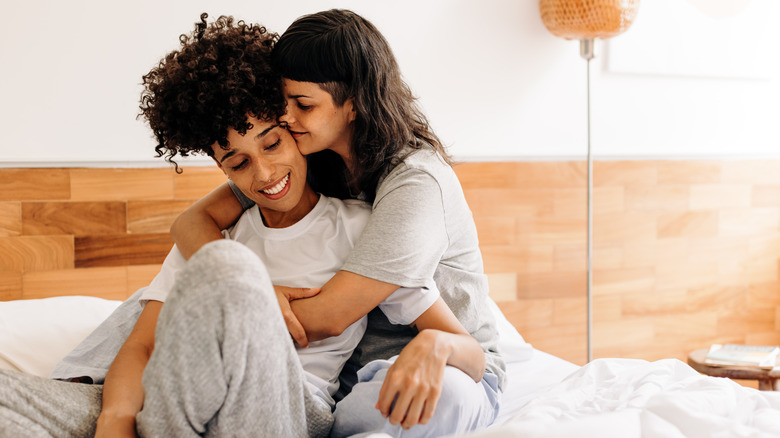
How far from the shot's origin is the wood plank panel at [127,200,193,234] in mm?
2029

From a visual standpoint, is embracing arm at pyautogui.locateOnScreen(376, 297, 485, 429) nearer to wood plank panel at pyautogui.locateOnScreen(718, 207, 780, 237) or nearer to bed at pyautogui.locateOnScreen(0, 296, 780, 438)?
bed at pyautogui.locateOnScreen(0, 296, 780, 438)

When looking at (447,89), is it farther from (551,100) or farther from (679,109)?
(679,109)

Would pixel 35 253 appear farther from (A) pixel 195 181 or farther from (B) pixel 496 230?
(B) pixel 496 230

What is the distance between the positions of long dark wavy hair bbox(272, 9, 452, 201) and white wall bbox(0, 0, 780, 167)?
0.81 metres

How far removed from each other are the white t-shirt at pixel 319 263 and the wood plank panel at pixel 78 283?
28.9 inches

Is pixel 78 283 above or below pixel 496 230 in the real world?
below

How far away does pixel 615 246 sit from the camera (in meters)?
2.56

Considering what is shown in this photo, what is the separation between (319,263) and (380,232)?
6.8 inches

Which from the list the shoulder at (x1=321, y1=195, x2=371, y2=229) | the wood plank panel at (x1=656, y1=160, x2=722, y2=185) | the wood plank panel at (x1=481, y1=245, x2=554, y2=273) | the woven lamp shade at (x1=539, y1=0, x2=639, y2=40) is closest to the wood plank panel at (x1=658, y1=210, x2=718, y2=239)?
the wood plank panel at (x1=656, y1=160, x2=722, y2=185)

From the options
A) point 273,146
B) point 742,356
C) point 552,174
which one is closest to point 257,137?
point 273,146

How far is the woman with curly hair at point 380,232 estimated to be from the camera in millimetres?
1074

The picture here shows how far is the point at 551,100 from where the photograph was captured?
7.97 feet

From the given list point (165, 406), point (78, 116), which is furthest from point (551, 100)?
point (165, 406)

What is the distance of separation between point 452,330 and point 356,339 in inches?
8.0
